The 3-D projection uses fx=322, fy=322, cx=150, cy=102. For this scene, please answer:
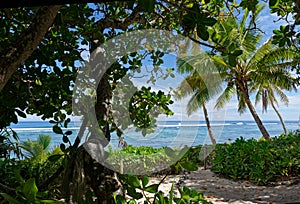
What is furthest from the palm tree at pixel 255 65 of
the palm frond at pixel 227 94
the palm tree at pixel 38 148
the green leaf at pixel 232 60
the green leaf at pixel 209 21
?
the green leaf at pixel 209 21

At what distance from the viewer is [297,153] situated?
6980 millimetres

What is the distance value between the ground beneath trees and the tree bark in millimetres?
4398

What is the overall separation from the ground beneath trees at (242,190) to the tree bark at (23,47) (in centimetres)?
440

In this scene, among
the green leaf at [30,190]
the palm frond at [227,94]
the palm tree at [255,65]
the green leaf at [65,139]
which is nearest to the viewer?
the green leaf at [30,190]

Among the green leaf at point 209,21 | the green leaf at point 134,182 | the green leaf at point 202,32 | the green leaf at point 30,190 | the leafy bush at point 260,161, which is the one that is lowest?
the leafy bush at point 260,161

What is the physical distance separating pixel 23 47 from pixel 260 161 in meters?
6.71

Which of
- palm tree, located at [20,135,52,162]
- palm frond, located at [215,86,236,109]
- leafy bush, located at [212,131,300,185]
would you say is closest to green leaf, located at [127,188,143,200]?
palm tree, located at [20,135,52,162]

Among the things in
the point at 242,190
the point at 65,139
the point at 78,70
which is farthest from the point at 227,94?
the point at 65,139

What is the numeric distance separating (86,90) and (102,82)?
13cm

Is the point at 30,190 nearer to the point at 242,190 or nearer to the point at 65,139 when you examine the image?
the point at 65,139

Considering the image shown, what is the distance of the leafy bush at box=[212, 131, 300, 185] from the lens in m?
6.70

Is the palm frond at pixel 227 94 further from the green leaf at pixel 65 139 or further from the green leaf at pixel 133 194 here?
the green leaf at pixel 133 194

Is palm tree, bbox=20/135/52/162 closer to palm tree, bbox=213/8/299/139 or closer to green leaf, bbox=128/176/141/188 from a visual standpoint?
palm tree, bbox=213/8/299/139

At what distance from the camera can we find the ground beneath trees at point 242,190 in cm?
539
